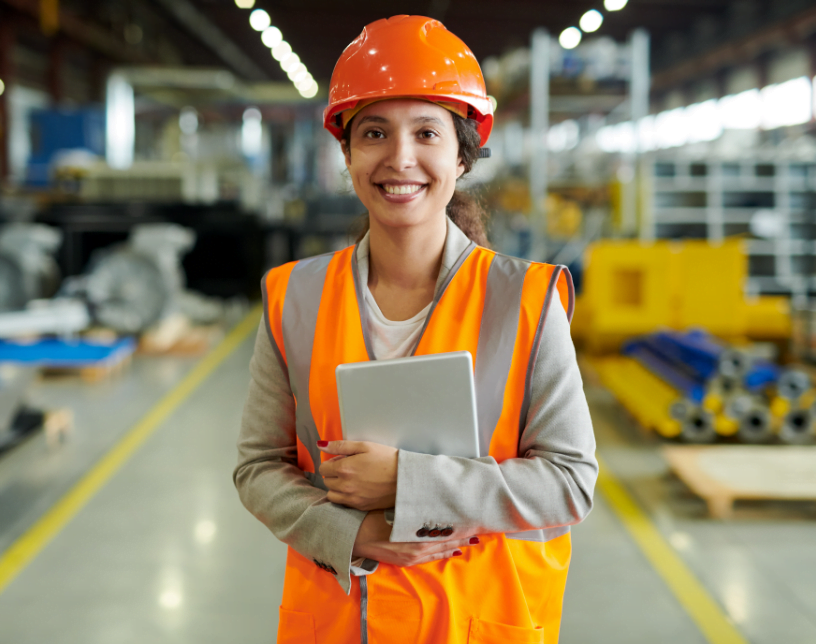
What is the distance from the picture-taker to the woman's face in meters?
1.24

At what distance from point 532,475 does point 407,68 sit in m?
0.72

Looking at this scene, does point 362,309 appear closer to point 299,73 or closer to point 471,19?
point 471,19

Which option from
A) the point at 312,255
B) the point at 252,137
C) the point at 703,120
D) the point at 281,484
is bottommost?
the point at 281,484

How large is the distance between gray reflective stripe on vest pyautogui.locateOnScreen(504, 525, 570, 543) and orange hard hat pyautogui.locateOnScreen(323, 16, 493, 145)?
786mm

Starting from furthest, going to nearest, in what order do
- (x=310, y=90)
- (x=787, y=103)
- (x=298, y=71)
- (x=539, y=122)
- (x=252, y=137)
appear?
(x=310, y=90), (x=298, y=71), (x=787, y=103), (x=252, y=137), (x=539, y=122)

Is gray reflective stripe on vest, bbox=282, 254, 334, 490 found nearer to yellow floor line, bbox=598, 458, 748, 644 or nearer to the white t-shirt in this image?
the white t-shirt

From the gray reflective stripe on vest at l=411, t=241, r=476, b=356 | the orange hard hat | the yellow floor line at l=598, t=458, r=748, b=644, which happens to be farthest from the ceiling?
the gray reflective stripe on vest at l=411, t=241, r=476, b=356

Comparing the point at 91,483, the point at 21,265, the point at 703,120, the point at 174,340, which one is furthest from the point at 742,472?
the point at 703,120

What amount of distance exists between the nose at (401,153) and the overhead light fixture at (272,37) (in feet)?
65.2

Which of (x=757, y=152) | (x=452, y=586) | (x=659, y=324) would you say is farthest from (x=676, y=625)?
(x=757, y=152)

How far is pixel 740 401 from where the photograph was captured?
4.86 m

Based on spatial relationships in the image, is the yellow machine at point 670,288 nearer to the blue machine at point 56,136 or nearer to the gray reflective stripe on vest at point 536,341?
the gray reflective stripe on vest at point 536,341

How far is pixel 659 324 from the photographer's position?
23.4ft

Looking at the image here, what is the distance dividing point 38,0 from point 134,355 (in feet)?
42.3
